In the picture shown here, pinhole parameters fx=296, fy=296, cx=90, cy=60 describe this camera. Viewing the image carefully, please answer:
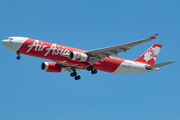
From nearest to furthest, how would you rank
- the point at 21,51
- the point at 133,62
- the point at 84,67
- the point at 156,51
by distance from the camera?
the point at 21,51 → the point at 84,67 → the point at 133,62 → the point at 156,51

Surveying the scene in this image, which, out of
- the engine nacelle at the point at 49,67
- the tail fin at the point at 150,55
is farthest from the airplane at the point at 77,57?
the tail fin at the point at 150,55

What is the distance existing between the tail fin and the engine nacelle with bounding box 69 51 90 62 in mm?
11313

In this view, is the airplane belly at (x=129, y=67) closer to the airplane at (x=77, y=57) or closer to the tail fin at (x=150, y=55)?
the airplane at (x=77, y=57)

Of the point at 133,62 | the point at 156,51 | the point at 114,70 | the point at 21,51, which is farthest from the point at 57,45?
the point at 156,51

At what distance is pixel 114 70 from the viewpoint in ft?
151

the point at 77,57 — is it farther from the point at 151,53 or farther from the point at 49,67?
the point at 151,53

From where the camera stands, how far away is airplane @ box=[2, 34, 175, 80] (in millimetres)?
40594

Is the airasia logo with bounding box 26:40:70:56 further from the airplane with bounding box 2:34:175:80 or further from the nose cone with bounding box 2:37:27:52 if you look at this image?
the nose cone with bounding box 2:37:27:52

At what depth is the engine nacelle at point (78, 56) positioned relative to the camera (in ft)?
136

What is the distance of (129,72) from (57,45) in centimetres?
1277

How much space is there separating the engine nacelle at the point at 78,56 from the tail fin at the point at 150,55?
1131 cm

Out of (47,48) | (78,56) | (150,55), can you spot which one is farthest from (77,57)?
(150,55)

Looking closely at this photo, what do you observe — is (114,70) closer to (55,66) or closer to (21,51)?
(55,66)

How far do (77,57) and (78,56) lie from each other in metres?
0.21
